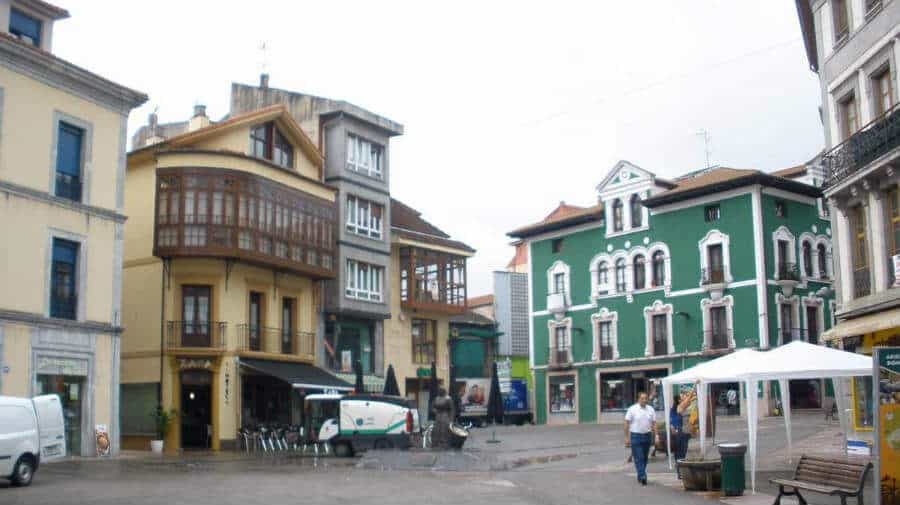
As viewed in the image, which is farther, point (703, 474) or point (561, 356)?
point (561, 356)

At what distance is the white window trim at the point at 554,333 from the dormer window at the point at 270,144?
71.5ft

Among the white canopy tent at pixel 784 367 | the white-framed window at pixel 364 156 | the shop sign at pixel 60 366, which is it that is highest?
the white-framed window at pixel 364 156

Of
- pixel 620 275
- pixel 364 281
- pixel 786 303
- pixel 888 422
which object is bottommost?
pixel 888 422

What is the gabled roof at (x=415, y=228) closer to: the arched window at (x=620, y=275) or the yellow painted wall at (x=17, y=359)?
the arched window at (x=620, y=275)

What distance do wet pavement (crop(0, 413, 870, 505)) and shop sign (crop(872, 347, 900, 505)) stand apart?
2.21 m

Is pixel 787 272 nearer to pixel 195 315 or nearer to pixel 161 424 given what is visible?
pixel 195 315

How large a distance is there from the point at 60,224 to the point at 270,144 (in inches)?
491

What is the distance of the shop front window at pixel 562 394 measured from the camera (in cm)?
5712

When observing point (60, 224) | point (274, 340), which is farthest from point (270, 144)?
point (60, 224)

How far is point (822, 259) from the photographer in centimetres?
5172

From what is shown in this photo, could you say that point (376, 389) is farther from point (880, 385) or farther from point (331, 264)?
point (880, 385)

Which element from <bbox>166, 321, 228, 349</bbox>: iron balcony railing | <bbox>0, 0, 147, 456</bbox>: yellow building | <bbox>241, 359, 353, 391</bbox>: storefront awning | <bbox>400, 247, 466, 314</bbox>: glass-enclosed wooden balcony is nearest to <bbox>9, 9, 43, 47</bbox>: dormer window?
<bbox>0, 0, 147, 456</bbox>: yellow building

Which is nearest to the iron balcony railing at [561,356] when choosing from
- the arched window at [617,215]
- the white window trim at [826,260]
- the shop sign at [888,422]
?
the arched window at [617,215]

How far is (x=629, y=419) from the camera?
18.9 metres
